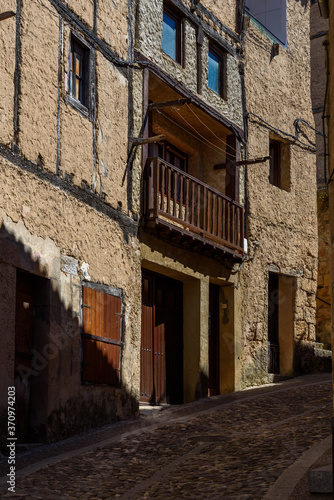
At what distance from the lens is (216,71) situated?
1609cm

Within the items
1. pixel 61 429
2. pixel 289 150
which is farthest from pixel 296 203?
pixel 61 429

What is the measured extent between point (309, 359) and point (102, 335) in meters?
6.91

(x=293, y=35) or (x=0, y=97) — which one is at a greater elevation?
(x=293, y=35)

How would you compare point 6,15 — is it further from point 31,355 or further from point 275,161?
point 275,161

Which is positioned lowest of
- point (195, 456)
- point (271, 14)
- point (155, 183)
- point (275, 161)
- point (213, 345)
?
point (195, 456)

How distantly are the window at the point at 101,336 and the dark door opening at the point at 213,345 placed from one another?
151 inches

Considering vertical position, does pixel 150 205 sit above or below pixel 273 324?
above

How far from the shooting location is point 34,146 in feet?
33.5

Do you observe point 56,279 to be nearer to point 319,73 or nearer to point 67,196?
point 67,196

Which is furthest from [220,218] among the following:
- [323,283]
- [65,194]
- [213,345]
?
[323,283]

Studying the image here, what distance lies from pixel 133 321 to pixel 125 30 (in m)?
4.57

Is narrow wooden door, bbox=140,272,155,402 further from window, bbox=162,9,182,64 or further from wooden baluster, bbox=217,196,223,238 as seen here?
window, bbox=162,9,182,64

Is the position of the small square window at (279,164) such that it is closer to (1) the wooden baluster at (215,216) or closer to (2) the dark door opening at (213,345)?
(1) the wooden baluster at (215,216)

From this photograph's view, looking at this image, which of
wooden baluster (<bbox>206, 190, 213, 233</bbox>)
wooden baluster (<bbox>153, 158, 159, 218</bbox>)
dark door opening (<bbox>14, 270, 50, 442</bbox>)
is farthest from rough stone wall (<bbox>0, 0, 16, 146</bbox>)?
wooden baluster (<bbox>206, 190, 213, 233</bbox>)
